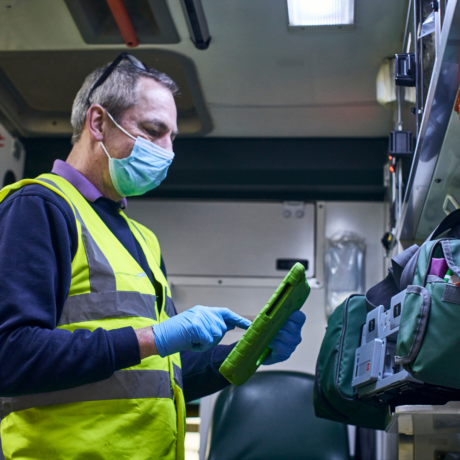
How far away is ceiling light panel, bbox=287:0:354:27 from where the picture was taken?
2.43 metres

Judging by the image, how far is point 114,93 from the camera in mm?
1909

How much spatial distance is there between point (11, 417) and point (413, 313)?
3.53 ft

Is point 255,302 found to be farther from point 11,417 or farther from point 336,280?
point 11,417

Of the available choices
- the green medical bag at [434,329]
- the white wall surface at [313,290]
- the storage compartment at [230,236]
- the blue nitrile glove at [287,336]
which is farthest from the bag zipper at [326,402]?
the storage compartment at [230,236]

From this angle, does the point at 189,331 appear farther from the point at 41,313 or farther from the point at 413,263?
the point at 413,263

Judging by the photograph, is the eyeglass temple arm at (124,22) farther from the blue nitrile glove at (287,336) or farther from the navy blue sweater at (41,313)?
the blue nitrile glove at (287,336)

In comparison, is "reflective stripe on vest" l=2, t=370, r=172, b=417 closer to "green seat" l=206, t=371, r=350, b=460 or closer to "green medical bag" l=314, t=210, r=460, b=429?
"green medical bag" l=314, t=210, r=460, b=429

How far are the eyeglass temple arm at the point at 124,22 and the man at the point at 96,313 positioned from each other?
644mm

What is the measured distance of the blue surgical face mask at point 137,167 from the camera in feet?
5.99

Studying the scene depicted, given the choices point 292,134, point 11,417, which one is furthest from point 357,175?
point 11,417

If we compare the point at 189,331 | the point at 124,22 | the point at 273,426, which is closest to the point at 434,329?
the point at 189,331

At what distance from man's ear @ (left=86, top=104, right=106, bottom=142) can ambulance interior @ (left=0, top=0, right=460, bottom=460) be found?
78 centimetres

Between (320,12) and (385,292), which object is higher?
(320,12)

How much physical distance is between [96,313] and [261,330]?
0.46m
